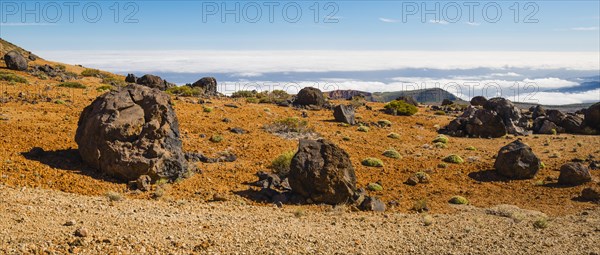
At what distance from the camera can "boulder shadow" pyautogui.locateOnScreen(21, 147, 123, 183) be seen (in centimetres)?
1733

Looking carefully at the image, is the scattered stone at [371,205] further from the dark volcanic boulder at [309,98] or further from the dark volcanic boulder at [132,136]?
the dark volcanic boulder at [309,98]

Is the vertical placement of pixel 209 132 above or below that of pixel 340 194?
above

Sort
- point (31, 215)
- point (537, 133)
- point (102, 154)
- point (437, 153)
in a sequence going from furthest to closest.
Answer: point (537, 133) < point (437, 153) < point (102, 154) < point (31, 215)

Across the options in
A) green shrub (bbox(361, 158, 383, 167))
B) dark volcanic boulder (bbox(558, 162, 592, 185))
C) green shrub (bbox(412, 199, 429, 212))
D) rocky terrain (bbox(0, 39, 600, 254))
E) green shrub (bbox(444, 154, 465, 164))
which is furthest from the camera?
green shrub (bbox(444, 154, 465, 164))

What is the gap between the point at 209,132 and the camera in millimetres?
27422

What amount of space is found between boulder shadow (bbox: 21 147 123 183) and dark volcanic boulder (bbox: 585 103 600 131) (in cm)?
4145

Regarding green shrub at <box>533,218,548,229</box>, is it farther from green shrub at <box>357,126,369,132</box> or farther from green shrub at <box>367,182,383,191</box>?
green shrub at <box>357,126,369,132</box>

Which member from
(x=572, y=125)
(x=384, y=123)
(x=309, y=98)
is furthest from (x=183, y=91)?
(x=572, y=125)

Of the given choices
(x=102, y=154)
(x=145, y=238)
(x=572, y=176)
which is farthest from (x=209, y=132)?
(x=572, y=176)

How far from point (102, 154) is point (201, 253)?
8.32 meters

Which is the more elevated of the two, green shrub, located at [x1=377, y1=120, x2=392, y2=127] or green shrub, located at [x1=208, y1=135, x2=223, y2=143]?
green shrub, located at [x1=377, y1=120, x2=392, y2=127]

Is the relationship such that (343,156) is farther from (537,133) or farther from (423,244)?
(537,133)

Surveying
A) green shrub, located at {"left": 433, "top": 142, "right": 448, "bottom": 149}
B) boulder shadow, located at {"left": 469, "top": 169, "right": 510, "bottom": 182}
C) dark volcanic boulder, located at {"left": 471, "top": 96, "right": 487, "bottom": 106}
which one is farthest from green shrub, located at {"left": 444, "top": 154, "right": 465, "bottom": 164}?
dark volcanic boulder, located at {"left": 471, "top": 96, "right": 487, "bottom": 106}

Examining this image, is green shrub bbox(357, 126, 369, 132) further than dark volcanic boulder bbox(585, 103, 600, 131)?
No
